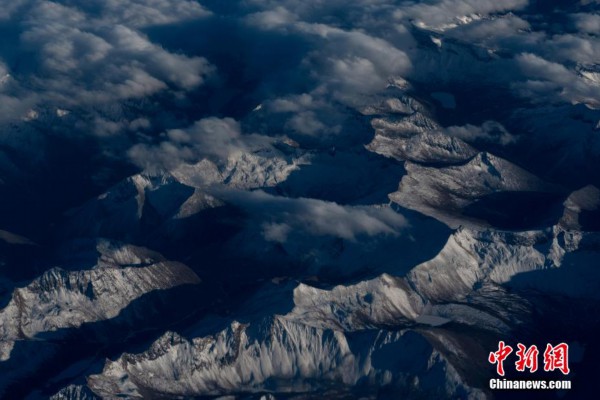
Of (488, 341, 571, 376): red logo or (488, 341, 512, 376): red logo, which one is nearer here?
(488, 341, 571, 376): red logo

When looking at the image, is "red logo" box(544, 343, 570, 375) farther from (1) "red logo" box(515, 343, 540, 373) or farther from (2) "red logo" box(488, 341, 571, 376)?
(1) "red logo" box(515, 343, 540, 373)

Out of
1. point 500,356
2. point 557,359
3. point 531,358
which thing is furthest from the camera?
point 557,359

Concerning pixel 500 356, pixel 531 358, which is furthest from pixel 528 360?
pixel 500 356

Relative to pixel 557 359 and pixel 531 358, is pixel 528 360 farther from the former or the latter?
pixel 557 359

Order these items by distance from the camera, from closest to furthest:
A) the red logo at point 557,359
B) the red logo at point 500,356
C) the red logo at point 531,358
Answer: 1. the red logo at point 531,358
2. the red logo at point 500,356
3. the red logo at point 557,359

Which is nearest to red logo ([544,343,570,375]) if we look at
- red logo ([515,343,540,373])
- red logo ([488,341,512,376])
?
red logo ([515,343,540,373])

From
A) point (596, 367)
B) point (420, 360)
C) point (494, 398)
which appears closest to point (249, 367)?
point (420, 360)

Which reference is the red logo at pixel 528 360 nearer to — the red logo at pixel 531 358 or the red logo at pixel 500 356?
the red logo at pixel 531 358

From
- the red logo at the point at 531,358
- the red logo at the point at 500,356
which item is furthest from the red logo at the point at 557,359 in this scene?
the red logo at the point at 500,356

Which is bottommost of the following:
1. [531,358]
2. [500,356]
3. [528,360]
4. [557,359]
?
[557,359]

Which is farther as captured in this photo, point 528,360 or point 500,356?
point 500,356

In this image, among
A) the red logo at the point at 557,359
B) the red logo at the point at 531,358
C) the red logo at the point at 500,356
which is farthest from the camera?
the red logo at the point at 557,359

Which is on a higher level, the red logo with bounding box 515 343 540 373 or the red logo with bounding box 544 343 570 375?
the red logo with bounding box 515 343 540 373

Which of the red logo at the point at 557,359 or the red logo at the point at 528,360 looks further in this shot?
the red logo at the point at 557,359
